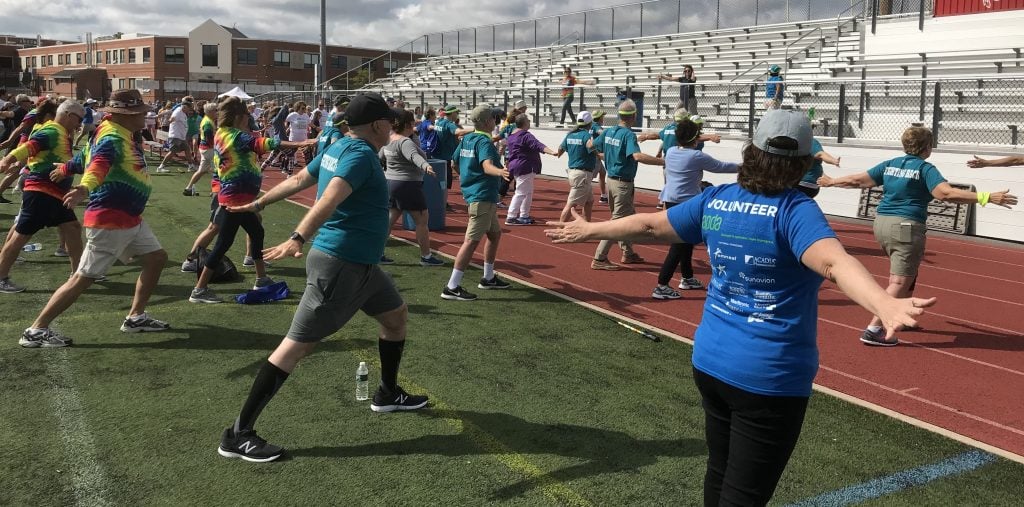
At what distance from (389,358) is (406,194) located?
4.75 metres

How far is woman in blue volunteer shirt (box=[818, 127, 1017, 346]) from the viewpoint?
6.75 m

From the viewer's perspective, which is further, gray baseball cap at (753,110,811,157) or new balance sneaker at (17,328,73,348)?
new balance sneaker at (17,328,73,348)

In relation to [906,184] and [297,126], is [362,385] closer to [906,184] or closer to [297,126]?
[906,184]

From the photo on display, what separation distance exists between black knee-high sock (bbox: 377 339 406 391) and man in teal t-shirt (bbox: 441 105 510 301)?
3.22 meters

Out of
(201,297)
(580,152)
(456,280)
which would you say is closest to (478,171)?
(456,280)

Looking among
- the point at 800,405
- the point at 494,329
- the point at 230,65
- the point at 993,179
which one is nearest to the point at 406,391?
the point at 494,329

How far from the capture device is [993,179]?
42.8 ft

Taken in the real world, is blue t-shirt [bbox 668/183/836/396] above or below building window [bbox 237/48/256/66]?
below

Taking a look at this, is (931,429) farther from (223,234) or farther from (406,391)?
(223,234)

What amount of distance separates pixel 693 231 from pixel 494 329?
4238 mm

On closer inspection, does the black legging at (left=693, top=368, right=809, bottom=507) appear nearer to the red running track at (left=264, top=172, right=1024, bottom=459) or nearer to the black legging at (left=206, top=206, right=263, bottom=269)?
the red running track at (left=264, top=172, right=1024, bottom=459)

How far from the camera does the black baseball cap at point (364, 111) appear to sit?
441cm

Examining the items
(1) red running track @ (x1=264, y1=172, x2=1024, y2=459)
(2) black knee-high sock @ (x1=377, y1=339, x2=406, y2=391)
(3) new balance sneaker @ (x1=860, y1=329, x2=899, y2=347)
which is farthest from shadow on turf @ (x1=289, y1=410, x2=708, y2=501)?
(3) new balance sneaker @ (x1=860, y1=329, x2=899, y2=347)

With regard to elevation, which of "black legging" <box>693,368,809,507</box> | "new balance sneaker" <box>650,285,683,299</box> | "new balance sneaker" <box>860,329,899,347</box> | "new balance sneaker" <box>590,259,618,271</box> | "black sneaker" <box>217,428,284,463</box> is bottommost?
"black sneaker" <box>217,428,284,463</box>
